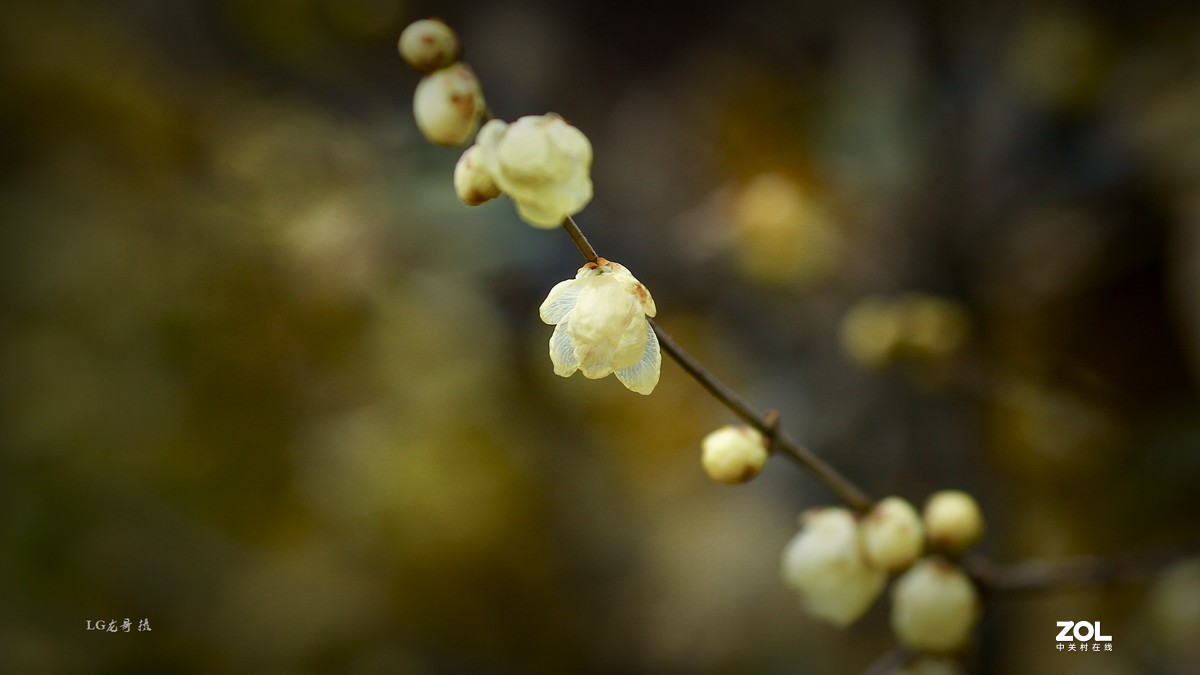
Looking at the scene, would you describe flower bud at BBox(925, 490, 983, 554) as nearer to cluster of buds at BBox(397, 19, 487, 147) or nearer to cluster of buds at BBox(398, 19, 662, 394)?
cluster of buds at BBox(398, 19, 662, 394)

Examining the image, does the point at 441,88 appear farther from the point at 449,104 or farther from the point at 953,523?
the point at 953,523

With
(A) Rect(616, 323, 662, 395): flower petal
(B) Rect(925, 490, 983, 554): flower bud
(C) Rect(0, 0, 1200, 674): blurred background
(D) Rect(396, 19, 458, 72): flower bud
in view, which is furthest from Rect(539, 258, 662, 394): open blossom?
(C) Rect(0, 0, 1200, 674): blurred background

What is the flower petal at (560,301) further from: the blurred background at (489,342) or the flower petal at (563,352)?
the blurred background at (489,342)

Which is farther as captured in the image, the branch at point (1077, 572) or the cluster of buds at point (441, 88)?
the branch at point (1077, 572)

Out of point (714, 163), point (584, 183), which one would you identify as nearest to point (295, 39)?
point (714, 163)

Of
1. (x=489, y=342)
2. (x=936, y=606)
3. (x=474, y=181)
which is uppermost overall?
(x=489, y=342)

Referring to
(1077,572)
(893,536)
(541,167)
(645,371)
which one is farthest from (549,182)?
(1077,572)

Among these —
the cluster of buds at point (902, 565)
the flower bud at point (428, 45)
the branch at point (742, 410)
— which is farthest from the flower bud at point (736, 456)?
the flower bud at point (428, 45)
